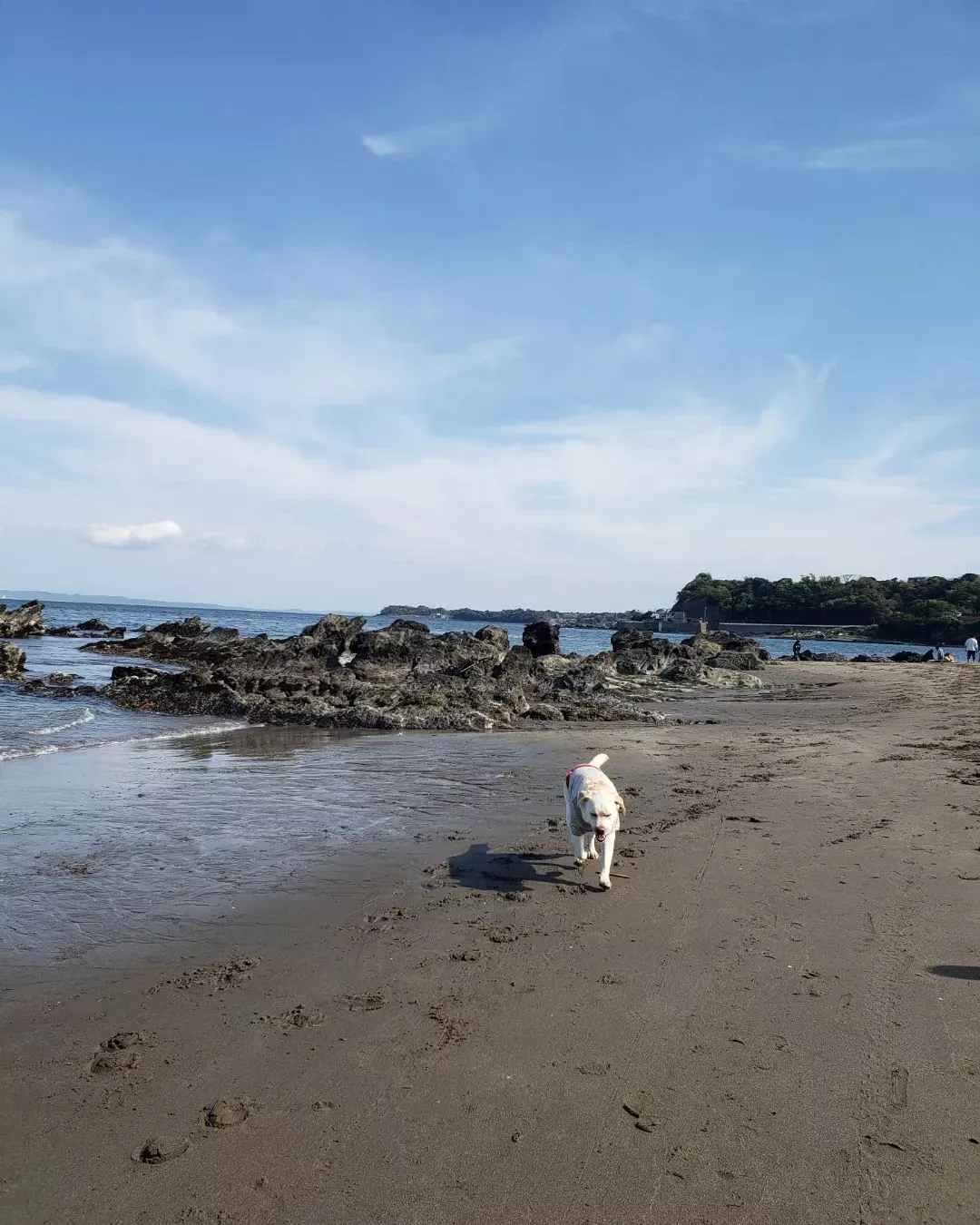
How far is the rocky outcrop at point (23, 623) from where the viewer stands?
140 ft

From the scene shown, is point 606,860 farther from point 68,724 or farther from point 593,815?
point 68,724

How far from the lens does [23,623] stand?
4481 centimetres

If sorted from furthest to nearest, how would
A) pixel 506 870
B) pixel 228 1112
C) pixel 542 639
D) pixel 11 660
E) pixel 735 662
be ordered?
1. pixel 735 662
2. pixel 542 639
3. pixel 11 660
4. pixel 506 870
5. pixel 228 1112

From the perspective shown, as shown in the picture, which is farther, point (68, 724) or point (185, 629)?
point (185, 629)

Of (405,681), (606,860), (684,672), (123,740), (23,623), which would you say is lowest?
(123,740)

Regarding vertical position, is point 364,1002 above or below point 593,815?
below

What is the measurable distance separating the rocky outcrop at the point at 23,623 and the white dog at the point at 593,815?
43198 mm

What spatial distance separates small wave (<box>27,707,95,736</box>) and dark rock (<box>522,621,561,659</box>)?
67.8 ft

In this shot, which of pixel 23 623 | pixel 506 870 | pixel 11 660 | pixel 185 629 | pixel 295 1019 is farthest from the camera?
pixel 185 629

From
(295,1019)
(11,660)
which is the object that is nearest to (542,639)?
(11,660)

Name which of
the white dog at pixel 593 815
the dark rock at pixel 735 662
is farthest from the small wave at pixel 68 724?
the dark rock at pixel 735 662

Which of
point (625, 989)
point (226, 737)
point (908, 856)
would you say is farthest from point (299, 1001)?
point (226, 737)

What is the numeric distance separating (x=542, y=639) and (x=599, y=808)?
2966cm

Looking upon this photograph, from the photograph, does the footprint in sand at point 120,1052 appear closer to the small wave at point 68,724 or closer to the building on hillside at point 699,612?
the small wave at point 68,724
